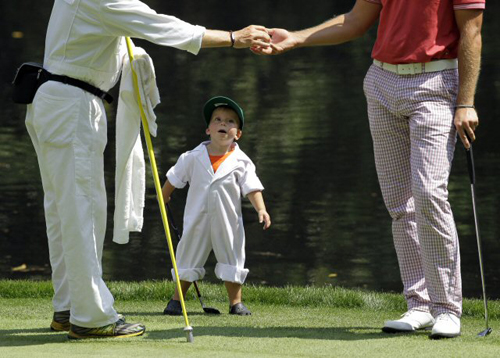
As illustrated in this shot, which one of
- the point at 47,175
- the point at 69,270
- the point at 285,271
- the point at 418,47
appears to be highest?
the point at 418,47

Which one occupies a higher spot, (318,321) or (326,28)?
(326,28)

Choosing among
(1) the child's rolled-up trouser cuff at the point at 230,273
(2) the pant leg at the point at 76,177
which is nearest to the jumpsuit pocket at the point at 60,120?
(2) the pant leg at the point at 76,177

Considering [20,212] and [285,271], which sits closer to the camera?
[285,271]

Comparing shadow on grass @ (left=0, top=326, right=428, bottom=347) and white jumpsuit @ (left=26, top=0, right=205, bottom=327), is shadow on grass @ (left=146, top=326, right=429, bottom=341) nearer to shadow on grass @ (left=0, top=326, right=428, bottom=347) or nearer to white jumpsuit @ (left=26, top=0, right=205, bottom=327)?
shadow on grass @ (left=0, top=326, right=428, bottom=347)

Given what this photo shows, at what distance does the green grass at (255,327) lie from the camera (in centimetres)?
487

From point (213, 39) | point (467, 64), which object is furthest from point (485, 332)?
point (213, 39)

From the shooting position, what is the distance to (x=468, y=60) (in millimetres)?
5285

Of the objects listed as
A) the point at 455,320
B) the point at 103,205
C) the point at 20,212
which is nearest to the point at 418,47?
the point at 455,320

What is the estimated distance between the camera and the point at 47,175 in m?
5.27

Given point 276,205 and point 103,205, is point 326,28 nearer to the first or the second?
point 103,205

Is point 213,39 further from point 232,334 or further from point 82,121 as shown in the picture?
point 232,334

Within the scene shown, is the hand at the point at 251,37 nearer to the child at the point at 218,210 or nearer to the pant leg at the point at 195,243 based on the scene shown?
the child at the point at 218,210

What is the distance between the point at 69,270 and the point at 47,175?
431 millimetres

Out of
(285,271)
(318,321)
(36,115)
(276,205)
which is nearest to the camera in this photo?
(36,115)
